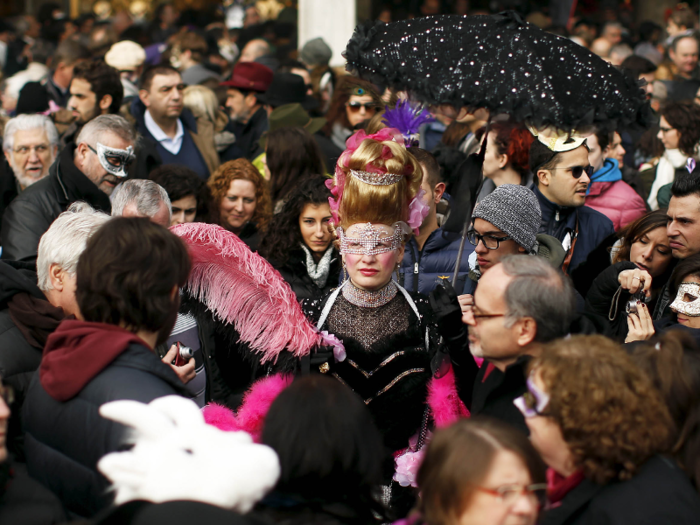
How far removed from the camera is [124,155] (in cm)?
446

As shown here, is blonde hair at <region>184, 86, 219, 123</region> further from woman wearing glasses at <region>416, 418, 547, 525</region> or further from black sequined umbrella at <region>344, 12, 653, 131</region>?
woman wearing glasses at <region>416, 418, 547, 525</region>

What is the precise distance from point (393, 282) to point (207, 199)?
6.58 feet

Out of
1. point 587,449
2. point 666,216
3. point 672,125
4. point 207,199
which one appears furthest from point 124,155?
point 672,125

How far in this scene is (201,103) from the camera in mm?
6859

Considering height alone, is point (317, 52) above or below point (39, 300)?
below

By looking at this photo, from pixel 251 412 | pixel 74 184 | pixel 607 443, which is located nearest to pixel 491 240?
pixel 251 412

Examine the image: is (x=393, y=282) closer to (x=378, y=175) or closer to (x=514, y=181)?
(x=378, y=175)

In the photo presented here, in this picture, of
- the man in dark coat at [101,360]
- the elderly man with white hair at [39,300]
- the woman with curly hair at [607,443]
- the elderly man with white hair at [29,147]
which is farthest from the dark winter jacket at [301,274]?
the woman with curly hair at [607,443]

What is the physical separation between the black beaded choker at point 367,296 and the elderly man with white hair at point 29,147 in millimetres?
2851

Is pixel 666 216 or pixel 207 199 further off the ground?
pixel 666 216

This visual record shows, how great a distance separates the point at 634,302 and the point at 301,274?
1.80 metres

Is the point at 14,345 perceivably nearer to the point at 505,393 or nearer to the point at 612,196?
the point at 505,393

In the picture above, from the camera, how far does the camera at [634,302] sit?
11.1 feet

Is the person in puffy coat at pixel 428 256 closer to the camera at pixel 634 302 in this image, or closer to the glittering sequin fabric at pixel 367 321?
the glittering sequin fabric at pixel 367 321
